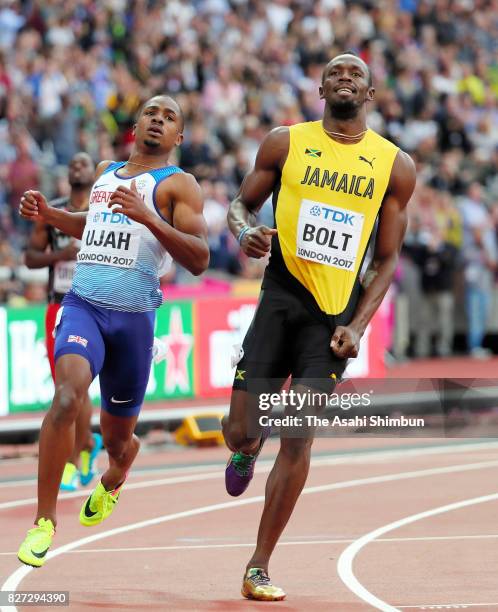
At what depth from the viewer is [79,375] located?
7789mm

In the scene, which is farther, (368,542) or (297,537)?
(297,537)

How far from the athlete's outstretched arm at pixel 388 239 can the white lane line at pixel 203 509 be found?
2.32 m

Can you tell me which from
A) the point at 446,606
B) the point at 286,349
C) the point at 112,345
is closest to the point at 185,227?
the point at 112,345

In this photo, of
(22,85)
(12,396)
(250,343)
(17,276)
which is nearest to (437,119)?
(22,85)

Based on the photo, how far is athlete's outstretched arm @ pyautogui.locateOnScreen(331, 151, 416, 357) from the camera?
25.9 ft

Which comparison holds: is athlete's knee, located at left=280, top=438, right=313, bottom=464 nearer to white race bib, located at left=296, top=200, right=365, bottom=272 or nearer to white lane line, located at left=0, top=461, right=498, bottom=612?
white race bib, located at left=296, top=200, right=365, bottom=272

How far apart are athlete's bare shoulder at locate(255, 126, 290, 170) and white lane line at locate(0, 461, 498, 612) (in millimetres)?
2655

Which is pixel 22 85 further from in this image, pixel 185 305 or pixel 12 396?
pixel 12 396

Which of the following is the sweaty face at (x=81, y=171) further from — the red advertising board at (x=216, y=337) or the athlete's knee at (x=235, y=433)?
the red advertising board at (x=216, y=337)

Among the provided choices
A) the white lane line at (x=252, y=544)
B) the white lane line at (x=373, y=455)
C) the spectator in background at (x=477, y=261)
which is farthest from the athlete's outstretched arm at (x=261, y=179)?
the spectator in background at (x=477, y=261)

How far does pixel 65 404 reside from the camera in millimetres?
7680

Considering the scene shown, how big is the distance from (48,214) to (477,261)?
1597 cm

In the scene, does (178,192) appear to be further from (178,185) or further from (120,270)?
(120,270)

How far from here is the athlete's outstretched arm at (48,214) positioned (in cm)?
835
